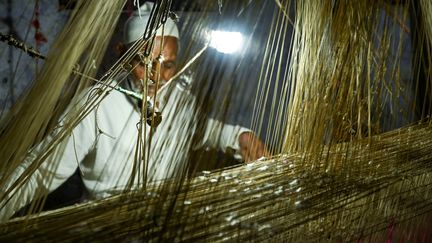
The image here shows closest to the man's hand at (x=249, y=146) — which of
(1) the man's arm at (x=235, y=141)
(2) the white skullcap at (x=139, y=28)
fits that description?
(1) the man's arm at (x=235, y=141)

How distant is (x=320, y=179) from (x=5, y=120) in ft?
2.45

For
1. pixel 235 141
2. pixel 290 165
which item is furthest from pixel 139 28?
pixel 290 165

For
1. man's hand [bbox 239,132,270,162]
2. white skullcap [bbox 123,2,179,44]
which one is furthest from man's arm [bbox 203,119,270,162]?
white skullcap [bbox 123,2,179,44]

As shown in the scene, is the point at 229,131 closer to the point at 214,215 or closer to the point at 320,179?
the point at 320,179

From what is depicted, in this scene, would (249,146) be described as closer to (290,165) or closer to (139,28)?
(290,165)

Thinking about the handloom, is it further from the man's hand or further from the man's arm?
the man's hand

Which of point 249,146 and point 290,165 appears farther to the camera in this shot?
point 249,146

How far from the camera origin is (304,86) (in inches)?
44.2

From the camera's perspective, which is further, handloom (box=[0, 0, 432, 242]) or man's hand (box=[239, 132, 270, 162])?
man's hand (box=[239, 132, 270, 162])

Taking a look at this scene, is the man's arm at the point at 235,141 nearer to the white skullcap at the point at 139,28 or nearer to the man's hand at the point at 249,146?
the man's hand at the point at 249,146

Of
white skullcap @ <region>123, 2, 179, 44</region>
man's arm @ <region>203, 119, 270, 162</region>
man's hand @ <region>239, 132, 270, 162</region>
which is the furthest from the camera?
white skullcap @ <region>123, 2, 179, 44</region>

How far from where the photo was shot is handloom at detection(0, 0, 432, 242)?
26.6 inches

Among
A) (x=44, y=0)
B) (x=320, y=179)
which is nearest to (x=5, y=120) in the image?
(x=320, y=179)

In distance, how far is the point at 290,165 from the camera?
1.01 metres
